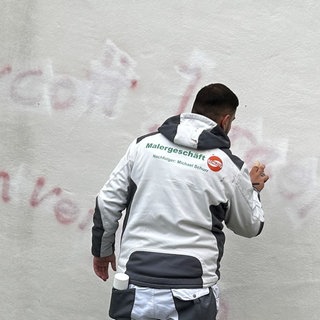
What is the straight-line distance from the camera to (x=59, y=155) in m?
3.88

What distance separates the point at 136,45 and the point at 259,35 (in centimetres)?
72

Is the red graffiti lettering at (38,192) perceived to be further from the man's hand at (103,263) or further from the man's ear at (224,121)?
the man's ear at (224,121)

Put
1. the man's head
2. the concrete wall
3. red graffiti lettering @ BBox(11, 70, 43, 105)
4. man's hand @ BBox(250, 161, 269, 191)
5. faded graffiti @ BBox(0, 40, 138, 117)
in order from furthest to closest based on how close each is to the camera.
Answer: red graffiti lettering @ BBox(11, 70, 43, 105) < faded graffiti @ BBox(0, 40, 138, 117) < the concrete wall < man's hand @ BBox(250, 161, 269, 191) < the man's head

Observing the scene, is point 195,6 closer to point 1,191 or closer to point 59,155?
point 59,155

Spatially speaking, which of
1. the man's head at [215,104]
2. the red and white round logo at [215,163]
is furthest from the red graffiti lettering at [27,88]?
the red and white round logo at [215,163]

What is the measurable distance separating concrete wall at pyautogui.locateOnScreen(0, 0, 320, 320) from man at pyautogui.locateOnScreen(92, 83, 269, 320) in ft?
2.01

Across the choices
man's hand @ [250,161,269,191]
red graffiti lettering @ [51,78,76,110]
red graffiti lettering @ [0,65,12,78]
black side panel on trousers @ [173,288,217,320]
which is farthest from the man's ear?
red graffiti lettering @ [0,65,12,78]

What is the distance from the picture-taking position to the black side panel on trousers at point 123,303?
2.92m

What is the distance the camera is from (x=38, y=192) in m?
3.94

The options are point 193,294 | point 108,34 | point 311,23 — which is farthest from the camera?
point 108,34

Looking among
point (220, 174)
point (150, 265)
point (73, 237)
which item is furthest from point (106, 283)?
point (220, 174)

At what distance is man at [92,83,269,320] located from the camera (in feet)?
9.43

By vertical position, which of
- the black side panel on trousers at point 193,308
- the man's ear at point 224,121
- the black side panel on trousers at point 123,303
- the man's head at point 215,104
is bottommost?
the black side panel on trousers at point 123,303

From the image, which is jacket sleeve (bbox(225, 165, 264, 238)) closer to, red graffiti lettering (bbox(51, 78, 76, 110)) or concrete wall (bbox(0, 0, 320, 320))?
concrete wall (bbox(0, 0, 320, 320))
